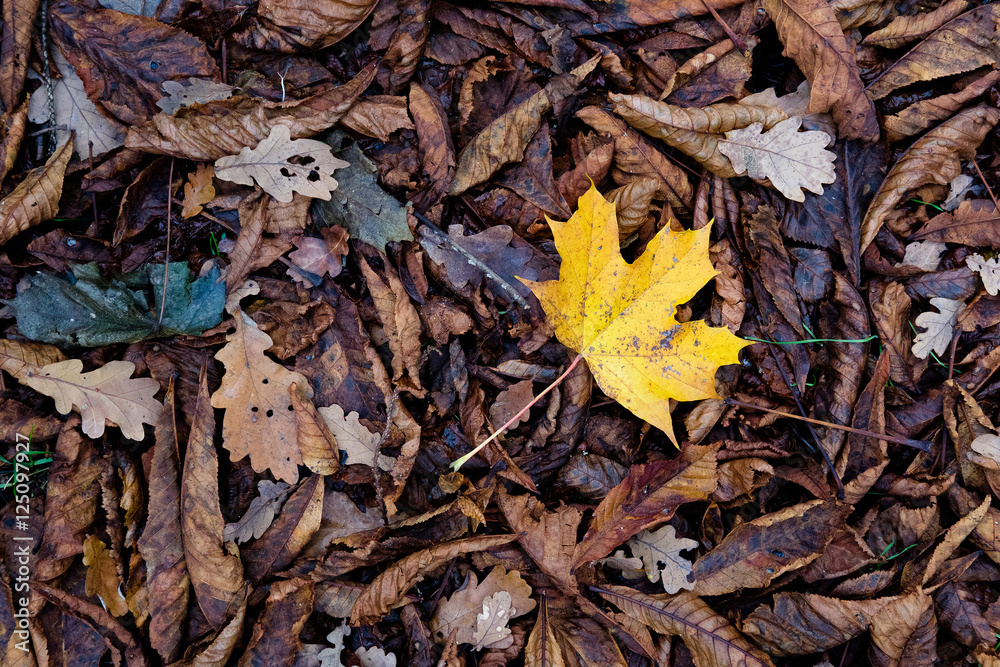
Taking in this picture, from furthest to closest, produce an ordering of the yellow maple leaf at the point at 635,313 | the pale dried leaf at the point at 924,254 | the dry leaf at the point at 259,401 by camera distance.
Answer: the pale dried leaf at the point at 924,254, the dry leaf at the point at 259,401, the yellow maple leaf at the point at 635,313

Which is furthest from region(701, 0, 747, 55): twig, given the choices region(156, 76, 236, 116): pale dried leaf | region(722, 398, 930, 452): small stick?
region(156, 76, 236, 116): pale dried leaf

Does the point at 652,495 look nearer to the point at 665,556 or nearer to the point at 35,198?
the point at 665,556

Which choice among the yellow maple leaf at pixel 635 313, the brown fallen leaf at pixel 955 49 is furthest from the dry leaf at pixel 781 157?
the yellow maple leaf at pixel 635 313

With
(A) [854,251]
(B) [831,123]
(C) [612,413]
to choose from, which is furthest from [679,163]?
(C) [612,413]

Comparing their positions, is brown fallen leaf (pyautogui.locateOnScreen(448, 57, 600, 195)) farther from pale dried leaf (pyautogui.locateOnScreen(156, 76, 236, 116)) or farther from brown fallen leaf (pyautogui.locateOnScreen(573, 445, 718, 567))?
brown fallen leaf (pyautogui.locateOnScreen(573, 445, 718, 567))
